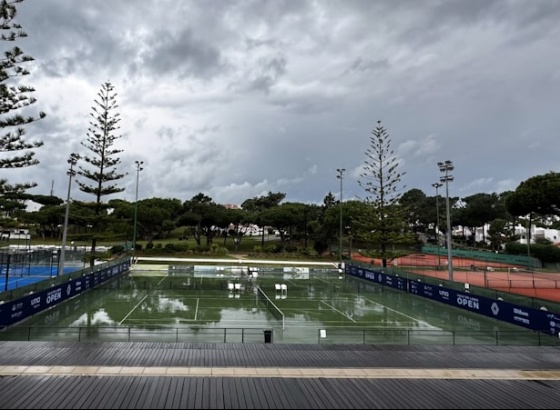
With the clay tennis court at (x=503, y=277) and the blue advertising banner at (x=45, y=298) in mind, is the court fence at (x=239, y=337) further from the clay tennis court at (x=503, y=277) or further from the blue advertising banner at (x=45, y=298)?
the clay tennis court at (x=503, y=277)

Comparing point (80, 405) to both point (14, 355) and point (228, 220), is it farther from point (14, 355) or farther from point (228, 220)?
point (228, 220)

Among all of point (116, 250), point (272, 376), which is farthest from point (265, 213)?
point (272, 376)

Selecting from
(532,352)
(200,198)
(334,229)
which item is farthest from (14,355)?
(200,198)

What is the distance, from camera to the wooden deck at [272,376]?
30.8ft

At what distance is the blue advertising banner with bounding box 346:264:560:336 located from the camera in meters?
18.8

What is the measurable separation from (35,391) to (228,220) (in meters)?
71.0

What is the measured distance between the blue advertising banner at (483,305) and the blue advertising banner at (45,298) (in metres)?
24.4

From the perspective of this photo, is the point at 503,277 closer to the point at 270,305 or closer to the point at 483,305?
the point at 483,305

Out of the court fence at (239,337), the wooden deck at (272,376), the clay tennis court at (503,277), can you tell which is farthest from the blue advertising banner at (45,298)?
the clay tennis court at (503,277)

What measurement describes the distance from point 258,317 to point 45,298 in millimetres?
12248

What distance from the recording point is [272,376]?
36.2ft

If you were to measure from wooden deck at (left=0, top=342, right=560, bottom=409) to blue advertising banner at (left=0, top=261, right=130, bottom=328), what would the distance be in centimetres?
526

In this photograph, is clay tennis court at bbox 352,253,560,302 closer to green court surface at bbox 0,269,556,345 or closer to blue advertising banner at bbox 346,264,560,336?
blue advertising banner at bbox 346,264,560,336

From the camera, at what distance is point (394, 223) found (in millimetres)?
49406
